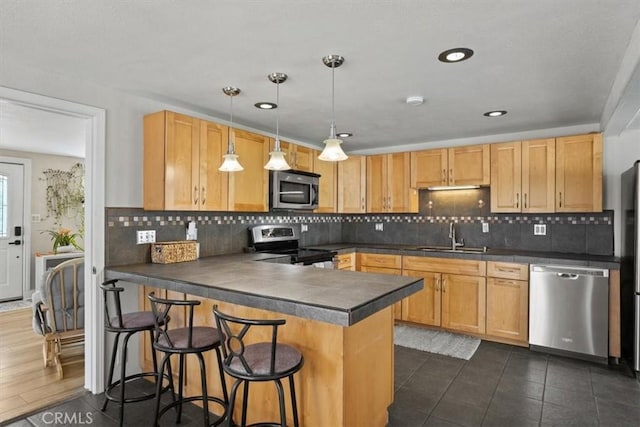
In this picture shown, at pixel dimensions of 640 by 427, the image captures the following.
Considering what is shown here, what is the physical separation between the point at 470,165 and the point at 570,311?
1.76 m

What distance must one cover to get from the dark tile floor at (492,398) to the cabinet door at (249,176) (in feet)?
5.87

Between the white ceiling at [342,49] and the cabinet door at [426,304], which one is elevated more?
the white ceiling at [342,49]

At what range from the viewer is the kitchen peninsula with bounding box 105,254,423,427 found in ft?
5.64

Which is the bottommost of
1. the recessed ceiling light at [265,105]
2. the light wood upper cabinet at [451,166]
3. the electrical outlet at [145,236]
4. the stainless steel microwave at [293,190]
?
the electrical outlet at [145,236]

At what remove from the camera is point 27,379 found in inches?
114

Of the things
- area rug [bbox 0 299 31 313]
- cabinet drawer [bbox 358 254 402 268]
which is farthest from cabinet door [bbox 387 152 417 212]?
area rug [bbox 0 299 31 313]

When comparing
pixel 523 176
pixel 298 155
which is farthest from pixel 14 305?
pixel 523 176

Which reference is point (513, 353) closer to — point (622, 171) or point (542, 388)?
point (542, 388)

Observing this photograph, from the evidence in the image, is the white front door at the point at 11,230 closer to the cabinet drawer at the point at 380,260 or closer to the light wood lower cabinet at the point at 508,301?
the cabinet drawer at the point at 380,260

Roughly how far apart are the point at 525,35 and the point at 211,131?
7.80 ft

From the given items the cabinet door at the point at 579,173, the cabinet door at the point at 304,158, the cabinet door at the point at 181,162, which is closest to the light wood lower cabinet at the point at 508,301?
the cabinet door at the point at 579,173

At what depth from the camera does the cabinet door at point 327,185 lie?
15.1 ft

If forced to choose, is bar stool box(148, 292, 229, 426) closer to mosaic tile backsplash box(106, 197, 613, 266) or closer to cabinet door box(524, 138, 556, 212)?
mosaic tile backsplash box(106, 197, 613, 266)

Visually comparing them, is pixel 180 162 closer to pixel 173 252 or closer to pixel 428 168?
pixel 173 252
